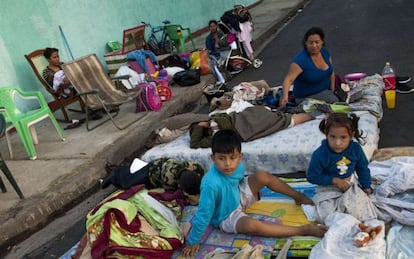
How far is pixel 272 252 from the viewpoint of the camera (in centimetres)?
302

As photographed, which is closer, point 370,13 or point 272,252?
point 272,252

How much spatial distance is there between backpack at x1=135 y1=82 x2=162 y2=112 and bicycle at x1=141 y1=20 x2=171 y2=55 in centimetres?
358

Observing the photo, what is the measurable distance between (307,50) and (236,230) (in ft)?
8.61

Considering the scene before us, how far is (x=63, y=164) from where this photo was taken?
17.0ft

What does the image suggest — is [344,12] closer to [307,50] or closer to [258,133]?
[307,50]

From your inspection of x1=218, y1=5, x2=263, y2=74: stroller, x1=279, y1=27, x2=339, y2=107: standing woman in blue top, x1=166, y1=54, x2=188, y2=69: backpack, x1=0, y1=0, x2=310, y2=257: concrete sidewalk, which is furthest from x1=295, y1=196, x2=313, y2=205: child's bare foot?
x1=166, y1=54, x2=188, y2=69: backpack

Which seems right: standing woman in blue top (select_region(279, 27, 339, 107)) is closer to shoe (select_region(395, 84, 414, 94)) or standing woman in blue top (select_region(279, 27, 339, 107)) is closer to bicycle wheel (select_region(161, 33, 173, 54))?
shoe (select_region(395, 84, 414, 94))

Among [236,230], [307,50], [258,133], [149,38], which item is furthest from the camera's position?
[149,38]

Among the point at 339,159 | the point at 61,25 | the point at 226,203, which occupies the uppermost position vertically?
the point at 61,25

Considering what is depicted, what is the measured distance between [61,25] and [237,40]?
3.50m

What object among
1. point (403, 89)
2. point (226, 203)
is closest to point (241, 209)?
point (226, 203)

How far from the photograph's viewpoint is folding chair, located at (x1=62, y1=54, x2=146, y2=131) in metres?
6.35

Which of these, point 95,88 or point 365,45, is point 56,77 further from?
point 365,45

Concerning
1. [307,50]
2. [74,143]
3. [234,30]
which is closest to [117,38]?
[234,30]
